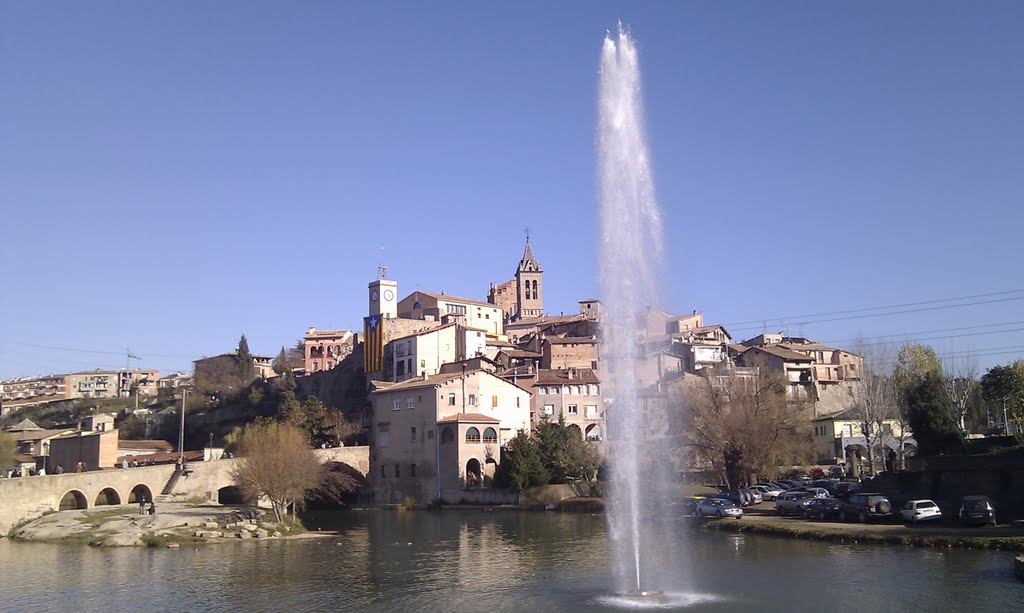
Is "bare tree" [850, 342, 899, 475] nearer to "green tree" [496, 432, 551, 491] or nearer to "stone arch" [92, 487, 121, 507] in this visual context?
"green tree" [496, 432, 551, 491]

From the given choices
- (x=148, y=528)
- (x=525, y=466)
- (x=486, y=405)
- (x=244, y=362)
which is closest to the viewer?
(x=148, y=528)

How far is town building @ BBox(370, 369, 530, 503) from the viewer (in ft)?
253

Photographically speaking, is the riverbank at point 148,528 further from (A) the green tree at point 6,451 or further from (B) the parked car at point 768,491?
(B) the parked car at point 768,491

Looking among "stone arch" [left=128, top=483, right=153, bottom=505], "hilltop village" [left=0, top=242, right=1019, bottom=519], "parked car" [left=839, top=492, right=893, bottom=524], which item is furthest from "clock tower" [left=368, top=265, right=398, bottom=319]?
"parked car" [left=839, top=492, right=893, bottom=524]

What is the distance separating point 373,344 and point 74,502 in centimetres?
4639

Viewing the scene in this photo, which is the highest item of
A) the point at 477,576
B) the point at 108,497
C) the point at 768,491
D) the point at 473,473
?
the point at 473,473

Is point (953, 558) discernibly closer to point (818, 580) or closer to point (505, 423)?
point (818, 580)

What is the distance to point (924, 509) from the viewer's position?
1566 inches

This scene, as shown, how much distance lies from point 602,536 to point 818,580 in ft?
62.9

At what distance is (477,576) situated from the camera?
3472 centimetres

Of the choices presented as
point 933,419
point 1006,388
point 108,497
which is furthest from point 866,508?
point 108,497

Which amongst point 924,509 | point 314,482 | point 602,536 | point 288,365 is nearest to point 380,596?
point 602,536

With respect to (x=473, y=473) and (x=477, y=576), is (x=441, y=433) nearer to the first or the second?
(x=473, y=473)

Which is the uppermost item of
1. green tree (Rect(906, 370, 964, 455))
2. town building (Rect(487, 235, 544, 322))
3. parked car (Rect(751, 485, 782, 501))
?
town building (Rect(487, 235, 544, 322))
